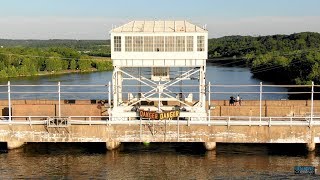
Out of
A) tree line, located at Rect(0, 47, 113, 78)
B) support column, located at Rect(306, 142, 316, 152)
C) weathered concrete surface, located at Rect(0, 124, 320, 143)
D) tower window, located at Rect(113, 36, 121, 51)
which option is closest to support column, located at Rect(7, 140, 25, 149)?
weathered concrete surface, located at Rect(0, 124, 320, 143)

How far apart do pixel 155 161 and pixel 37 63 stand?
11247cm

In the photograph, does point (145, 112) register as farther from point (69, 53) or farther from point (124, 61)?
point (69, 53)

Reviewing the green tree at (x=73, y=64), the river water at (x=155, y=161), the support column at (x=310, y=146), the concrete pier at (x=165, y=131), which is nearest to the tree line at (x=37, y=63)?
the green tree at (x=73, y=64)

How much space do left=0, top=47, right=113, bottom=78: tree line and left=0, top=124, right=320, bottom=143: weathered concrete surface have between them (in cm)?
9139

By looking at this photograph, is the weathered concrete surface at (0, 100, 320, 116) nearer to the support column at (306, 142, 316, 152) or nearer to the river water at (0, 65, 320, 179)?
the river water at (0, 65, 320, 179)

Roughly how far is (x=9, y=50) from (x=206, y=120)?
122882 millimetres

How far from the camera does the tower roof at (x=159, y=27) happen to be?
36969 mm

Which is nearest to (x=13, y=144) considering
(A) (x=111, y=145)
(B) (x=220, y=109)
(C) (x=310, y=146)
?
(A) (x=111, y=145)

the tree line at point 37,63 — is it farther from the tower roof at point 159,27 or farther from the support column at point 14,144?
the tower roof at point 159,27

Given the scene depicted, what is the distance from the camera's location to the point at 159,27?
1475 inches

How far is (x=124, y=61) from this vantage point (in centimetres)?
3700

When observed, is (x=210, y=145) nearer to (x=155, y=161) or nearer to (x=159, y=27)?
(x=155, y=161)

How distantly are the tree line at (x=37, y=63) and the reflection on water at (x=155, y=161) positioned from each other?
91.9m

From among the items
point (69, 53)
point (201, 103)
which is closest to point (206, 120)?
point (201, 103)
